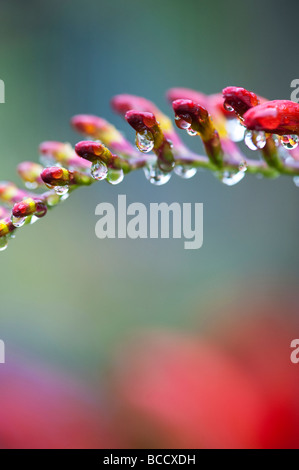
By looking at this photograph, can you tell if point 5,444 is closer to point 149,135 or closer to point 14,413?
point 14,413

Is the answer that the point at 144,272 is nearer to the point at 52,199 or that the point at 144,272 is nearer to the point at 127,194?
the point at 127,194

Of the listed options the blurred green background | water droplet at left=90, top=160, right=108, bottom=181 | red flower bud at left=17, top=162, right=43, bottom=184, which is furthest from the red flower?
water droplet at left=90, top=160, right=108, bottom=181

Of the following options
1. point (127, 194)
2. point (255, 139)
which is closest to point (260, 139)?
point (255, 139)

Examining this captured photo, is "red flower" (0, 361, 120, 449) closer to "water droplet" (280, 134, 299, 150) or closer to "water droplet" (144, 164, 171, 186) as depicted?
"water droplet" (144, 164, 171, 186)

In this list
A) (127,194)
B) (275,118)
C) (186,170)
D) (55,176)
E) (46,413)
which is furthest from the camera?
(127,194)

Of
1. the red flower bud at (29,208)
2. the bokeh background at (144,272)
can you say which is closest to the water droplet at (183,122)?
the red flower bud at (29,208)
